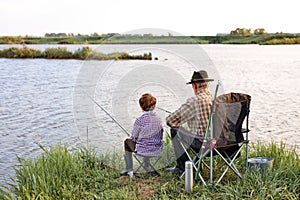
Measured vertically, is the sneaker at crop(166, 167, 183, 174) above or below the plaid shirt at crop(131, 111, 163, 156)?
below

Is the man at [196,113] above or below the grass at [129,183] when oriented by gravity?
above

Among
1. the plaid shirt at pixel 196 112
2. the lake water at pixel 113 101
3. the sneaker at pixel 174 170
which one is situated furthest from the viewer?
the lake water at pixel 113 101

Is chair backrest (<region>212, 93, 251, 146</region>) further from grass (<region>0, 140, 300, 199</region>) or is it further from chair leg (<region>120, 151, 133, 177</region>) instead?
chair leg (<region>120, 151, 133, 177</region>)

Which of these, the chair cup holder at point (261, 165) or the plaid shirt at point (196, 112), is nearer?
the plaid shirt at point (196, 112)

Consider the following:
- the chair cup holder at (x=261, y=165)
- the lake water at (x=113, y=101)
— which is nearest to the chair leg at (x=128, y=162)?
the lake water at (x=113, y=101)

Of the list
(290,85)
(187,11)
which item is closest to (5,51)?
(290,85)

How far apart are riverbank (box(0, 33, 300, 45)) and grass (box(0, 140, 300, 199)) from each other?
1.27 metres

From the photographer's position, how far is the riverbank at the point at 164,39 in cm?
427

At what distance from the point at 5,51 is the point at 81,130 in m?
26.5

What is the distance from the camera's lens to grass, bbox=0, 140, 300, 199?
11.4 feet

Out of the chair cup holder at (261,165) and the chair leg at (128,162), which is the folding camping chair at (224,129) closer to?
the chair cup holder at (261,165)

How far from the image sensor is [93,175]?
4.19 meters

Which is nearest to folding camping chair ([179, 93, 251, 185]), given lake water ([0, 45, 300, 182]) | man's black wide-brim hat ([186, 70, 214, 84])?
man's black wide-brim hat ([186, 70, 214, 84])

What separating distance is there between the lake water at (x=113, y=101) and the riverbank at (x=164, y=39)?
0.42ft
